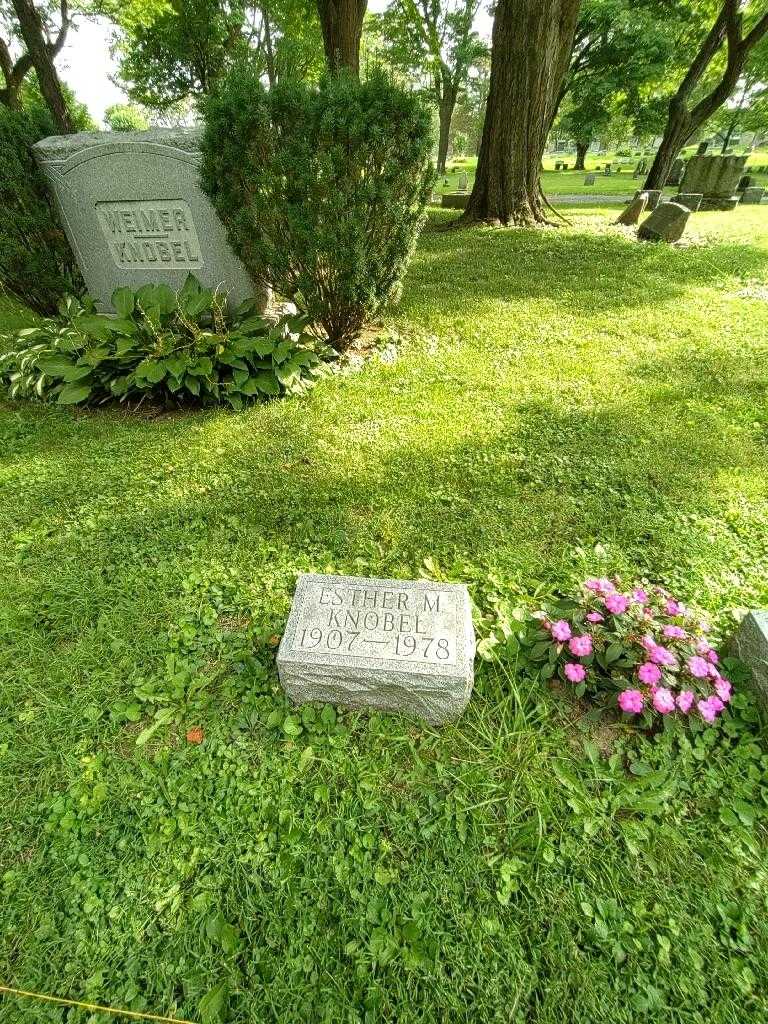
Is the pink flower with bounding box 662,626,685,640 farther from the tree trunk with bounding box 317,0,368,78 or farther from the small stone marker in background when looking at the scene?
the tree trunk with bounding box 317,0,368,78

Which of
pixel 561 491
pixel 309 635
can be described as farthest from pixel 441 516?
pixel 309 635

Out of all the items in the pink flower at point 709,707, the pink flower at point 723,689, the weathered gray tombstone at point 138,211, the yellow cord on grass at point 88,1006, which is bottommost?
the yellow cord on grass at point 88,1006

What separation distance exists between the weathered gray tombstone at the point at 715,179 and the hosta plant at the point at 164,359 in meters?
15.8

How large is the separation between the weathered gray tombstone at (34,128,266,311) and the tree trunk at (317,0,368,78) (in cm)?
550

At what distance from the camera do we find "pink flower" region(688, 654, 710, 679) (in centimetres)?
184

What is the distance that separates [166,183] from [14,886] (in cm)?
489

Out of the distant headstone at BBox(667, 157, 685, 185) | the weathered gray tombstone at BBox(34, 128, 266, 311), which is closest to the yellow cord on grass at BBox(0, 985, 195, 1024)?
the weathered gray tombstone at BBox(34, 128, 266, 311)

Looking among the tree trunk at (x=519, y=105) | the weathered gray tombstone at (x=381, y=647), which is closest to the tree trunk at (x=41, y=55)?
the tree trunk at (x=519, y=105)

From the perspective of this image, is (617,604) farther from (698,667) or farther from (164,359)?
(164,359)

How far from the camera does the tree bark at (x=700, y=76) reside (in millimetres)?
12242

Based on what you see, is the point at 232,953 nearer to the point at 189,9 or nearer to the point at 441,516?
the point at 441,516

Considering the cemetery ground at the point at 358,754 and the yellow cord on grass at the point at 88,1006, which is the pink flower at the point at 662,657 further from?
the yellow cord on grass at the point at 88,1006

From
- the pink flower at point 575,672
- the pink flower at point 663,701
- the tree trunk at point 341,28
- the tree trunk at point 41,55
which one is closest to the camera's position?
the pink flower at point 663,701

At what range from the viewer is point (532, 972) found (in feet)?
4.56
